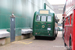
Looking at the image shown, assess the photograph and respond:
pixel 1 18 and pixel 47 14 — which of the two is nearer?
pixel 1 18

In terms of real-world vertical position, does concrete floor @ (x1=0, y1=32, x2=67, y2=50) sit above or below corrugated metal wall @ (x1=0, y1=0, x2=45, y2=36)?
below

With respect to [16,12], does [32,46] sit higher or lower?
lower

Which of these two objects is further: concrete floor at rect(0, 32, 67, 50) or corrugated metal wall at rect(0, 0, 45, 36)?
corrugated metal wall at rect(0, 0, 45, 36)

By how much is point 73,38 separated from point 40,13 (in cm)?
898

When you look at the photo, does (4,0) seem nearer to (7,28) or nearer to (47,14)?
(7,28)

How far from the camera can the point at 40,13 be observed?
13758 mm

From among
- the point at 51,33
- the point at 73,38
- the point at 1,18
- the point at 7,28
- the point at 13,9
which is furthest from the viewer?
the point at 51,33

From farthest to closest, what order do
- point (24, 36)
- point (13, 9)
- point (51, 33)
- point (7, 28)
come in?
point (24, 36) < point (51, 33) < point (13, 9) < point (7, 28)

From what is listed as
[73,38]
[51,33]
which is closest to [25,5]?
[51,33]

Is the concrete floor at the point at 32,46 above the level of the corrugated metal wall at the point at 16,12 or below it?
below

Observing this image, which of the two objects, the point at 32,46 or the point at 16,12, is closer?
the point at 32,46

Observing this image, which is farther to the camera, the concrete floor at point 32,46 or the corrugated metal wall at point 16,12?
the corrugated metal wall at point 16,12

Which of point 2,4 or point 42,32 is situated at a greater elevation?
point 2,4

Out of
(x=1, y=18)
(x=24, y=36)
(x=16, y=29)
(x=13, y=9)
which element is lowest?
(x=24, y=36)
